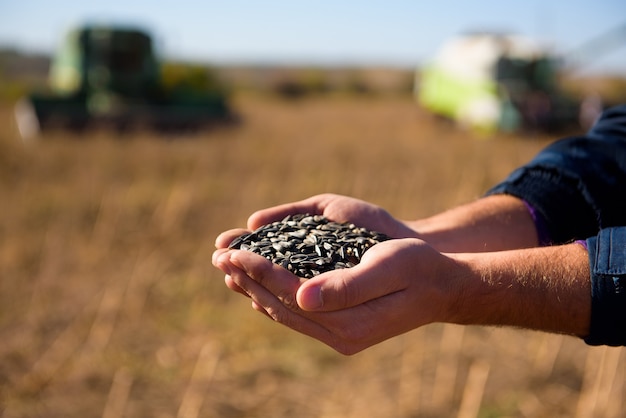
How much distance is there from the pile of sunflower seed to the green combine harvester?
30.8ft

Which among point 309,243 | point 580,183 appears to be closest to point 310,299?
point 309,243

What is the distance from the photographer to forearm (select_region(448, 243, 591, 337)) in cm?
162

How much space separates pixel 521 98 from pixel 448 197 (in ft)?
23.2

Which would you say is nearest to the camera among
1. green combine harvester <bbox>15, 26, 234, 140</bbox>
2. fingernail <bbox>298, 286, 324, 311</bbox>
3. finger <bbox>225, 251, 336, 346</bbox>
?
fingernail <bbox>298, 286, 324, 311</bbox>

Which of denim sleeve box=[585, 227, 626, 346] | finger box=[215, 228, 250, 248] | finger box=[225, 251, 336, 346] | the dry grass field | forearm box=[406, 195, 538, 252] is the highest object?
denim sleeve box=[585, 227, 626, 346]

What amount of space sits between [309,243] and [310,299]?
45cm

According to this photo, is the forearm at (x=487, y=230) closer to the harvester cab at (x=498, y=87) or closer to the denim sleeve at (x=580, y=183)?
the denim sleeve at (x=580, y=183)

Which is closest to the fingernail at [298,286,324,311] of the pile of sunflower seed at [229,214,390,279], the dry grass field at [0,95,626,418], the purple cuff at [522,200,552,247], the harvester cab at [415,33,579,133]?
the pile of sunflower seed at [229,214,390,279]

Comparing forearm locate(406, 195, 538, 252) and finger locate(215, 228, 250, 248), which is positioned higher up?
forearm locate(406, 195, 538, 252)

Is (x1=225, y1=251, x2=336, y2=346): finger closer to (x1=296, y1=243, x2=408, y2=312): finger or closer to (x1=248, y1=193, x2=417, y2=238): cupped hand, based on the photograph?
(x1=296, y1=243, x2=408, y2=312): finger

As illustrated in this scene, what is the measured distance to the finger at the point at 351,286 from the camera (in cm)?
152

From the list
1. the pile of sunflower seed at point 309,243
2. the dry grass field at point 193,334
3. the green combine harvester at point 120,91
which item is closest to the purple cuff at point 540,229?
the pile of sunflower seed at point 309,243

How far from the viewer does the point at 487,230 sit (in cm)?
210

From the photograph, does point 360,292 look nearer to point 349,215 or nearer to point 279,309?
point 279,309
